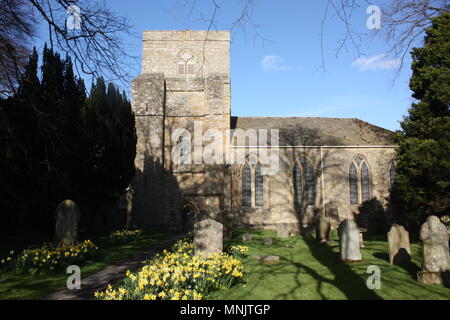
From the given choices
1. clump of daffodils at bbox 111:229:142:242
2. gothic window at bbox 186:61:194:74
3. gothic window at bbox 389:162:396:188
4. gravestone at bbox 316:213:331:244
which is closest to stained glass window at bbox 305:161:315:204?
gothic window at bbox 389:162:396:188

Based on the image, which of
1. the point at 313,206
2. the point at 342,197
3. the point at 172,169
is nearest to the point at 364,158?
the point at 342,197

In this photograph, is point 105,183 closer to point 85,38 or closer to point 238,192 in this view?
point 238,192

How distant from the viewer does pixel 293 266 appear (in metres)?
9.59

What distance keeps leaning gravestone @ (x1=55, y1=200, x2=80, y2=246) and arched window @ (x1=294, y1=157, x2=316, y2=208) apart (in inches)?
633

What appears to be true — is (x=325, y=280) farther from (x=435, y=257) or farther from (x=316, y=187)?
(x=316, y=187)

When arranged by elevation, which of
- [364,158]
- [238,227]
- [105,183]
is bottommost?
[238,227]

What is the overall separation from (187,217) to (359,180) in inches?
513

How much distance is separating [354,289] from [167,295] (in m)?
4.02

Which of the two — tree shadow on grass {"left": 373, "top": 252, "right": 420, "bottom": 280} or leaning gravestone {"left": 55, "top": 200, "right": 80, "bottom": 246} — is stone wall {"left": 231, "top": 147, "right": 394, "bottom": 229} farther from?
leaning gravestone {"left": 55, "top": 200, "right": 80, "bottom": 246}

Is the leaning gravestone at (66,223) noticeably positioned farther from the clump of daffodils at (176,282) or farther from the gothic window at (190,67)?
the gothic window at (190,67)

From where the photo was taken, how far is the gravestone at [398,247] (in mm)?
9219

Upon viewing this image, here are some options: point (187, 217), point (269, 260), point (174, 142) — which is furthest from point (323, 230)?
point (174, 142)

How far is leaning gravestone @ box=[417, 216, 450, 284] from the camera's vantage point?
703cm

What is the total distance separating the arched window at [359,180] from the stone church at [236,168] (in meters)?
0.07
